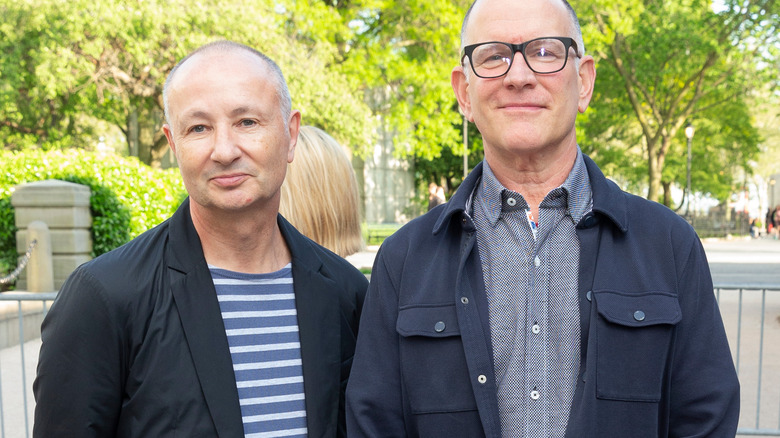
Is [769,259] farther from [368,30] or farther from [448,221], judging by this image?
[448,221]

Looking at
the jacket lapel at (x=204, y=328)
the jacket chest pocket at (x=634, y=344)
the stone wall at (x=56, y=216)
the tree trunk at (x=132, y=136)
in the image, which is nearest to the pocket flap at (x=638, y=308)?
the jacket chest pocket at (x=634, y=344)

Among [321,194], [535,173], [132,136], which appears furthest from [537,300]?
[132,136]

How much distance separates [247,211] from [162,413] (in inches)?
24.9

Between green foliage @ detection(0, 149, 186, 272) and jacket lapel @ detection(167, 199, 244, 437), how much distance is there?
906cm

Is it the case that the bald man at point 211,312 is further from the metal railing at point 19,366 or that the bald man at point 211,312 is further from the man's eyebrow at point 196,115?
the metal railing at point 19,366

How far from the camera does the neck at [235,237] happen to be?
225 cm

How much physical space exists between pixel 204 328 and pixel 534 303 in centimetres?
94

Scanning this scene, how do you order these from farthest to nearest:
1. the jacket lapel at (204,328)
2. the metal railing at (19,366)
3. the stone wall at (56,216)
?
the stone wall at (56,216)
the metal railing at (19,366)
the jacket lapel at (204,328)

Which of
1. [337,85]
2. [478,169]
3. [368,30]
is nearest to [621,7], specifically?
[368,30]

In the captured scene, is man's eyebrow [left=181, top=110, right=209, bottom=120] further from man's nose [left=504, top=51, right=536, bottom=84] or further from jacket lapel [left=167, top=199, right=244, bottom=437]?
man's nose [left=504, top=51, right=536, bottom=84]

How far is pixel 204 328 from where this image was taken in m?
2.11

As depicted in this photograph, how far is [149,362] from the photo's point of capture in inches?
81.6

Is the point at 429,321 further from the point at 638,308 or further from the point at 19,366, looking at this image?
the point at 19,366

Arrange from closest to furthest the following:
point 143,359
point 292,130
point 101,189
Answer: point 143,359 → point 292,130 → point 101,189
